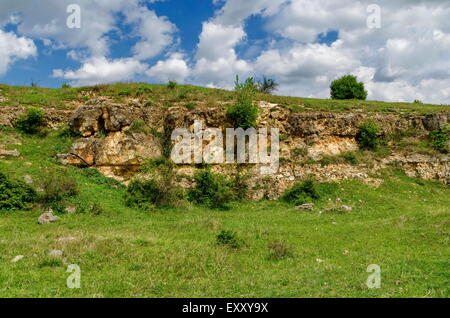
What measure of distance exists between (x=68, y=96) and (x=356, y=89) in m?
28.9

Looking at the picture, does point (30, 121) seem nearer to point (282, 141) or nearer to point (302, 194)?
point (282, 141)

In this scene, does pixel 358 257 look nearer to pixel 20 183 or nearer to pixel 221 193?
pixel 221 193

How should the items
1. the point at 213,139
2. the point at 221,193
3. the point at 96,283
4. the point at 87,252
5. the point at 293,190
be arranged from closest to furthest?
the point at 96,283 < the point at 87,252 < the point at 221,193 < the point at 293,190 < the point at 213,139

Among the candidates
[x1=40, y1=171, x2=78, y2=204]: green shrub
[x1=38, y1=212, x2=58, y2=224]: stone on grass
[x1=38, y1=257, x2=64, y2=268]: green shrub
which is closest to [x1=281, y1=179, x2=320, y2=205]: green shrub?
[x1=40, y1=171, x2=78, y2=204]: green shrub

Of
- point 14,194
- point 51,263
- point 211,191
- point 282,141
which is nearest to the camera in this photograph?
point 51,263

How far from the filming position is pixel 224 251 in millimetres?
9547

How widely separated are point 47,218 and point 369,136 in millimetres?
21329

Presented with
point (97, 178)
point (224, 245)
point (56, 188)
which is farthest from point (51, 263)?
point (97, 178)

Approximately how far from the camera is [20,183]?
14.7 meters

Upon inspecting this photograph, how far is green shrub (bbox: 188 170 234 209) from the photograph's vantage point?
1758 cm

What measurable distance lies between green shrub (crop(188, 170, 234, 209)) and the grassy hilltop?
2.54 ft

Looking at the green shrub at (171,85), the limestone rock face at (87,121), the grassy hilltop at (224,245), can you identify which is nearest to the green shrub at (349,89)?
the grassy hilltop at (224,245)

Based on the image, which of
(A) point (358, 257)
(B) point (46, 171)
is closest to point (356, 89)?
(A) point (358, 257)

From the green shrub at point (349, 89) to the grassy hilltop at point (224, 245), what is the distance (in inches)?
575
